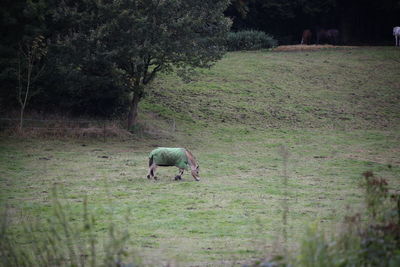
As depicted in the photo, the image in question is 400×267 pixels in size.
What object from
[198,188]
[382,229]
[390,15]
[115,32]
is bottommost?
[198,188]

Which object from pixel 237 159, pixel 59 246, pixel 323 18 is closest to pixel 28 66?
pixel 237 159

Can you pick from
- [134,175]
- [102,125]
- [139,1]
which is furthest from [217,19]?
[134,175]

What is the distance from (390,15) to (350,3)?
17.5 feet

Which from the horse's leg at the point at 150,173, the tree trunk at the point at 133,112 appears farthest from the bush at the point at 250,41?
the horse's leg at the point at 150,173

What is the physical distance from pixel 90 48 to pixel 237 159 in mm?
9732

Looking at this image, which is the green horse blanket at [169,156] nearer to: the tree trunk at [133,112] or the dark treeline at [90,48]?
the dark treeline at [90,48]

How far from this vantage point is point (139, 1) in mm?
27344

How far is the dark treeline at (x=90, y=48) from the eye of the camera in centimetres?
2647

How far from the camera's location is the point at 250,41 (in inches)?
2014

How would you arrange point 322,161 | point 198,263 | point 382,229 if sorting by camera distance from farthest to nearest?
1. point 322,161
2. point 198,263
3. point 382,229

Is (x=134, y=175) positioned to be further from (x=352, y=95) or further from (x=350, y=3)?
(x=350, y=3)

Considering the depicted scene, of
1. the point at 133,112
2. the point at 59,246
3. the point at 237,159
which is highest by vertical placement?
the point at 133,112

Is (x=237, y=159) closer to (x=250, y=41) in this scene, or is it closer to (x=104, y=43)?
(x=104, y=43)

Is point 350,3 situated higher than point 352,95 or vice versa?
point 350,3
